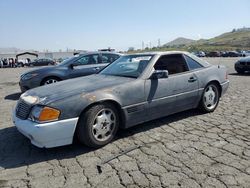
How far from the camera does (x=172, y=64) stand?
15.9ft

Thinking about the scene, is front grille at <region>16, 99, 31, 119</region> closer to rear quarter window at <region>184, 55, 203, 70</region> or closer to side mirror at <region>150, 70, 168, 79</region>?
side mirror at <region>150, 70, 168, 79</region>

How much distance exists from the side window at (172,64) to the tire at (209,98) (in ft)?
2.56

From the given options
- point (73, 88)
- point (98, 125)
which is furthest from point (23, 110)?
point (98, 125)

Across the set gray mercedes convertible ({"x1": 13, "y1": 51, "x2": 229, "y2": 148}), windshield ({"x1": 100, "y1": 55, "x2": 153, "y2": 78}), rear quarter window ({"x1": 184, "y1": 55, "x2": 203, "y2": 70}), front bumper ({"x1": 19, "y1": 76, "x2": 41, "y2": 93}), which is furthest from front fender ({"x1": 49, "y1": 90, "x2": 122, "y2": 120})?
front bumper ({"x1": 19, "y1": 76, "x2": 41, "y2": 93})

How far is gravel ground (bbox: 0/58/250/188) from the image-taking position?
2.83 meters

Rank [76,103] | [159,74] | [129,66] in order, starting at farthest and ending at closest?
[129,66], [159,74], [76,103]

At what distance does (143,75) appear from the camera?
166 inches

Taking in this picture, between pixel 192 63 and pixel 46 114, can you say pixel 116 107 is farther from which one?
pixel 192 63

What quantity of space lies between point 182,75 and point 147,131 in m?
1.35

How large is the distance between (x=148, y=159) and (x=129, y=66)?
6.75 ft

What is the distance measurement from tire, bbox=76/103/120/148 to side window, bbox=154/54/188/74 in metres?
1.33

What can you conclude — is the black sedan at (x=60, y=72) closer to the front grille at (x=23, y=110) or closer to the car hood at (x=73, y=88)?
the car hood at (x=73, y=88)

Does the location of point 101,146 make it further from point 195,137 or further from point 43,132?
point 195,137

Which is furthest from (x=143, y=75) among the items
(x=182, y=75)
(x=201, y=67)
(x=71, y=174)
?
(x=71, y=174)
